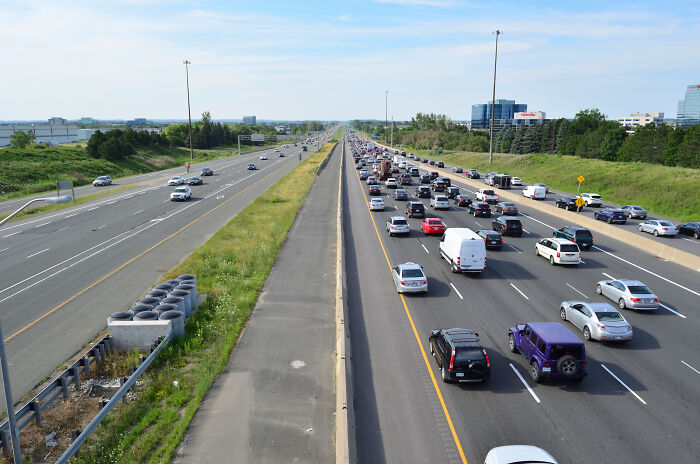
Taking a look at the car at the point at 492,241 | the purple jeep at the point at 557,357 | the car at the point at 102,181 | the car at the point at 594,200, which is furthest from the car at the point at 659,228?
the car at the point at 102,181

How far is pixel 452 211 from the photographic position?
1938 inches

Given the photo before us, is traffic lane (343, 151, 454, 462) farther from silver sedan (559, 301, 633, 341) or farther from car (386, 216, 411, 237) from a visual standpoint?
car (386, 216, 411, 237)

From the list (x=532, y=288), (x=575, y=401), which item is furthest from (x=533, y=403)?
(x=532, y=288)

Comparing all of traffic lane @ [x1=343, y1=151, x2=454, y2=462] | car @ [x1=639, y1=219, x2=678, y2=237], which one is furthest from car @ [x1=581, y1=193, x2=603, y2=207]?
traffic lane @ [x1=343, y1=151, x2=454, y2=462]

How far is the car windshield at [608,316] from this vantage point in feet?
60.3

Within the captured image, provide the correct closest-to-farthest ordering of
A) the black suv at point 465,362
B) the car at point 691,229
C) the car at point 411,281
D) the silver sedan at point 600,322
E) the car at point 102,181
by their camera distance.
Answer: the black suv at point 465,362 → the silver sedan at point 600,322 → the car at point 411,281 → the car at point 691,229 → the car at point 102,181

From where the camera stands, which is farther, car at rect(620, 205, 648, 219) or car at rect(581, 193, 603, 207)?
car at rect(581, 193, 603, 207)

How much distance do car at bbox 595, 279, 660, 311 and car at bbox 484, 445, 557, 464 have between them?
1444cm

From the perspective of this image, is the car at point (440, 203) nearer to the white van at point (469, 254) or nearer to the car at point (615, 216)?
the car at point (615, 216)

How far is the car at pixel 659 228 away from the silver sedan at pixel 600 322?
23986mm

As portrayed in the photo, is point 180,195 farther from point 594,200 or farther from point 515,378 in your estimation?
point 515,378

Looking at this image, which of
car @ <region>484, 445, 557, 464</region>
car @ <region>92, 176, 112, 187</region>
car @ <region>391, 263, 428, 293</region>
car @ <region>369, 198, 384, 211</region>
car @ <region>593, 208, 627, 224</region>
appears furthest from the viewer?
car @ <region>92, 176, 112, 187</region>

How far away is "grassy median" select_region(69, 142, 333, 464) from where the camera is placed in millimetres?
12203

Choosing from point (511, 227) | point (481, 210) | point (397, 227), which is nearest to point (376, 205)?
point (481, 210)
